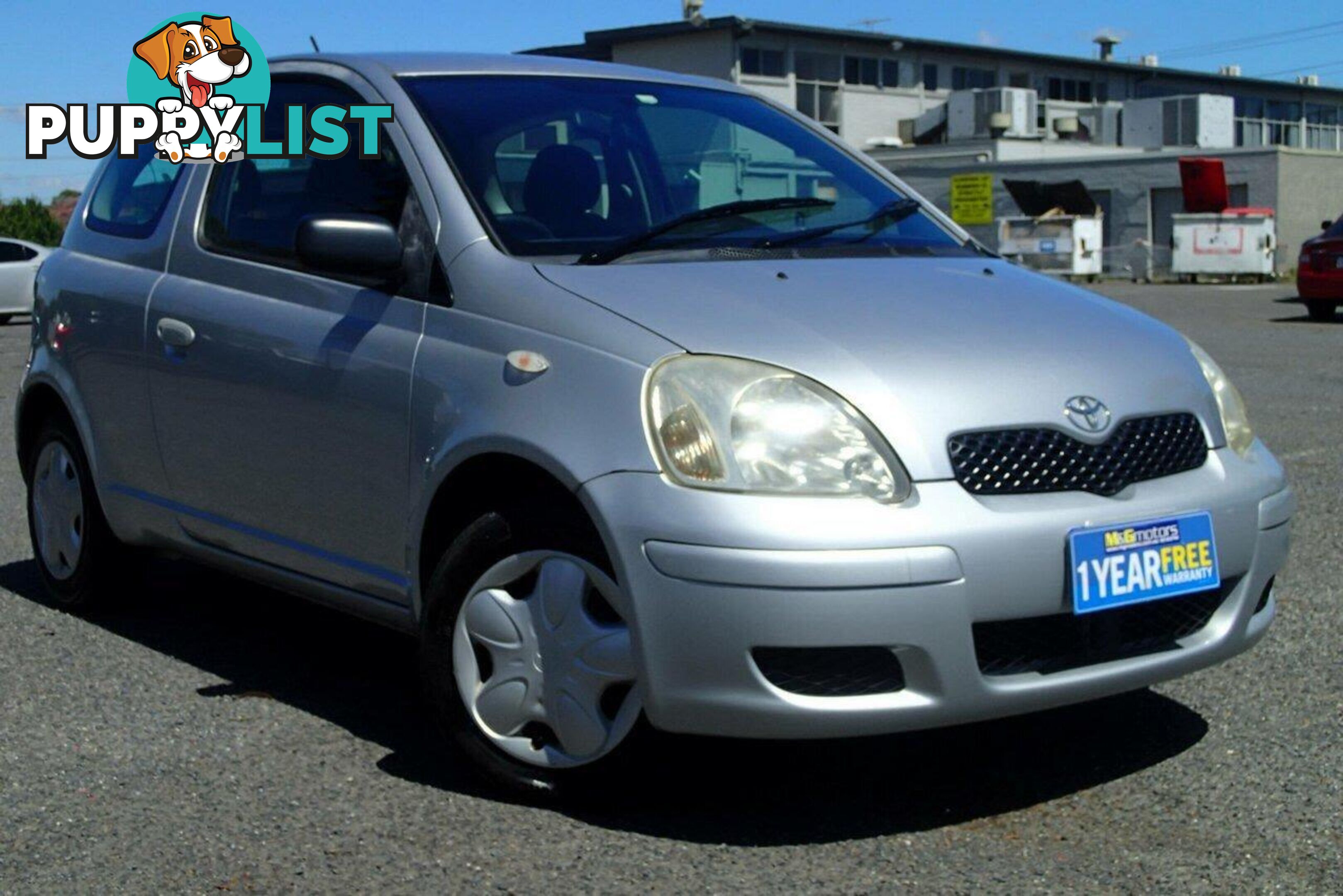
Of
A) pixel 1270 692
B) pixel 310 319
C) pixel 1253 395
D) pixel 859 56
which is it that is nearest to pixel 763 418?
pixel 310 319

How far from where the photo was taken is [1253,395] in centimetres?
1279

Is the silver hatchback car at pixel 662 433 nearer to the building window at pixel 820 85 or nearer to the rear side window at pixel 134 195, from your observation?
the rear side window at pixel 134 195

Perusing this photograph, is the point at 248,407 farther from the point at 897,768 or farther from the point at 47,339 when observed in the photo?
the point at 897,768

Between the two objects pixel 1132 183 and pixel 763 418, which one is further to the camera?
pixel 1132 183

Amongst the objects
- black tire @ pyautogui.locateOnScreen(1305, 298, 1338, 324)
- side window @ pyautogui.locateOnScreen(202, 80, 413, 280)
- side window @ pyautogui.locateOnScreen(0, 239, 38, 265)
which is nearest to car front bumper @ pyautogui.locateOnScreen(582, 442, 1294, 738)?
side window @ pyautogui.locateOnScreen(202, 80, 413, 280)

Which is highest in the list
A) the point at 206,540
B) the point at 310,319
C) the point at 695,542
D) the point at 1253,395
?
the point at 310,319

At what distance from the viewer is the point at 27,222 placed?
46.5 m

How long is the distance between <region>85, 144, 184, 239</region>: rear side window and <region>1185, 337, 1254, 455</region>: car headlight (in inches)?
115

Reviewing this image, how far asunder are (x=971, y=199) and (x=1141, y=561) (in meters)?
38.4

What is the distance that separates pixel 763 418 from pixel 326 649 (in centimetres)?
227

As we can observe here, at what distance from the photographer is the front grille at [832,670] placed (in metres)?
3.46

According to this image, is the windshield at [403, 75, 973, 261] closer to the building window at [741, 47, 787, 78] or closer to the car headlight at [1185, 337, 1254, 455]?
the car headlight at [1185, 337, 1254, 455]

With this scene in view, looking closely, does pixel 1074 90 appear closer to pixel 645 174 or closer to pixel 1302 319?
pixel 1302 319

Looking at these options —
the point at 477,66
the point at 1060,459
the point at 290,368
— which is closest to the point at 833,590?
the point at 1060,459
